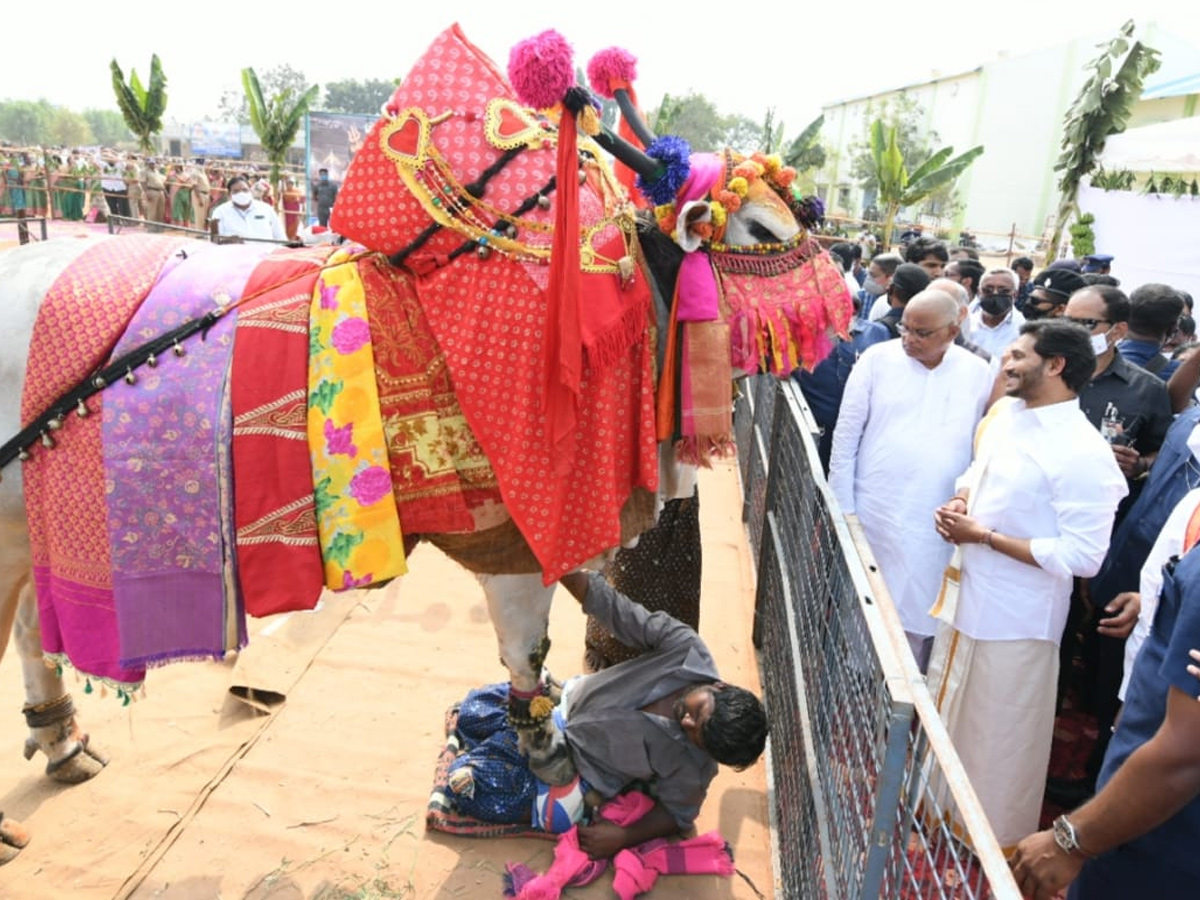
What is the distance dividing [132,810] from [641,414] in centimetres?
258

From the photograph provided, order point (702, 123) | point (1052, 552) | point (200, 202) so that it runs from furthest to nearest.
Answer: point (702, 123) < point (200, 202) < point (1052, 552)

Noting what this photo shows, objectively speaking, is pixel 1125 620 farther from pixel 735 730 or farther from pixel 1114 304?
pixel 1114 304

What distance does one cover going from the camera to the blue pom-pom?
Answer: 2.60 meters

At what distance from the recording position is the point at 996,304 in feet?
19.0

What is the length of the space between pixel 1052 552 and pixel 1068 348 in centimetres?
77

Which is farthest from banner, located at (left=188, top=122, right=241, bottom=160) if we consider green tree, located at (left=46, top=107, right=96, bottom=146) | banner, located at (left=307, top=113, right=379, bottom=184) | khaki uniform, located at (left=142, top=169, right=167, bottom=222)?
banner, located at (left=307, top=113, right=379, bottom=184)

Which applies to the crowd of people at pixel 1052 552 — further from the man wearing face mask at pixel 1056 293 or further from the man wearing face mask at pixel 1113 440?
the man wearing face mask at pixel 1056 293

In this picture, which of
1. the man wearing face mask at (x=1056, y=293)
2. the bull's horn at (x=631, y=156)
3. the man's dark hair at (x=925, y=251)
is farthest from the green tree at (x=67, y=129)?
the bull's horn at (x=631, y=156)

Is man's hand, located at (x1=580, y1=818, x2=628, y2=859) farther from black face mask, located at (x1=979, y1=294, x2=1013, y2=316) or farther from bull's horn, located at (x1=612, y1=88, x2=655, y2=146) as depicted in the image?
black face mask, located at (x1=979, y1=294, x2=1013, y2=316)

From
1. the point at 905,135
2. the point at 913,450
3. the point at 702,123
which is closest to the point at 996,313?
the point at 913,450

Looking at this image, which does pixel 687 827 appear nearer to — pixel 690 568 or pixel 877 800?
pixel 690 568

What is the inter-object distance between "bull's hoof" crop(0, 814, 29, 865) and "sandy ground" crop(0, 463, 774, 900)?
4cm

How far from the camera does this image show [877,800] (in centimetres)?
168

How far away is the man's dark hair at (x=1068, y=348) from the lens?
3.08 m
